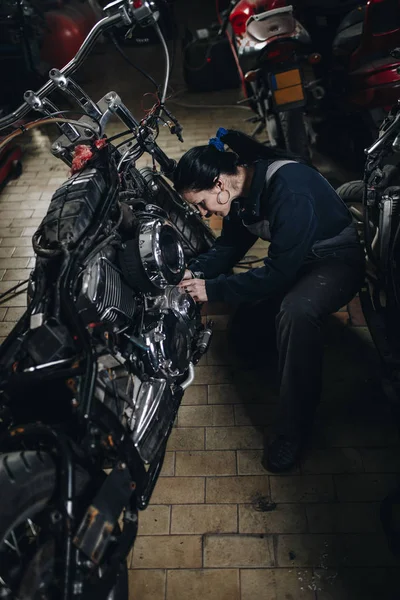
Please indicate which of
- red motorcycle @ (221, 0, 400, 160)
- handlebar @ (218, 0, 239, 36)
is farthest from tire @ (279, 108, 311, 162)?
handlebar @ (218, 0, 239, 36)

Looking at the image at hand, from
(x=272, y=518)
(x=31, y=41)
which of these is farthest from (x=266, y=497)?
(x=31, y=41)

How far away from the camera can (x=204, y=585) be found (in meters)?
2.13

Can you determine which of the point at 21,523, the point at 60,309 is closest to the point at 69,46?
the point at 60,309

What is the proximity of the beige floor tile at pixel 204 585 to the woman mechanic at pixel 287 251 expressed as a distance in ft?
1.81

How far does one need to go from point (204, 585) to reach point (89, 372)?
43.7 inches

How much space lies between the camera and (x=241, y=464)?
2547 millimetres

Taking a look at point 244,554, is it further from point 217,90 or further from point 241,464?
point 217,90

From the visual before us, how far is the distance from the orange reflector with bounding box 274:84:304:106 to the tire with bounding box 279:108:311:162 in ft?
0.41

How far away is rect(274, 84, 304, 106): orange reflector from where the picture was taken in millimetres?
4230

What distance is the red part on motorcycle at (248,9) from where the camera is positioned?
485 centimetres

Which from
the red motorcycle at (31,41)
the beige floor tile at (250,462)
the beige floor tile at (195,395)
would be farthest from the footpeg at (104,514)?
the red motorcycle at (31,41)

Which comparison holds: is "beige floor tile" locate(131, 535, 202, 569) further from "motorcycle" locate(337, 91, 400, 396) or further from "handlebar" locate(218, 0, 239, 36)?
"handlebar" locate(218, 0, 239, 36)

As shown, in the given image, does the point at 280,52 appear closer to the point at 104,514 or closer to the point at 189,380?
the point at 189,380

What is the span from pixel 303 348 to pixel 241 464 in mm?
679
